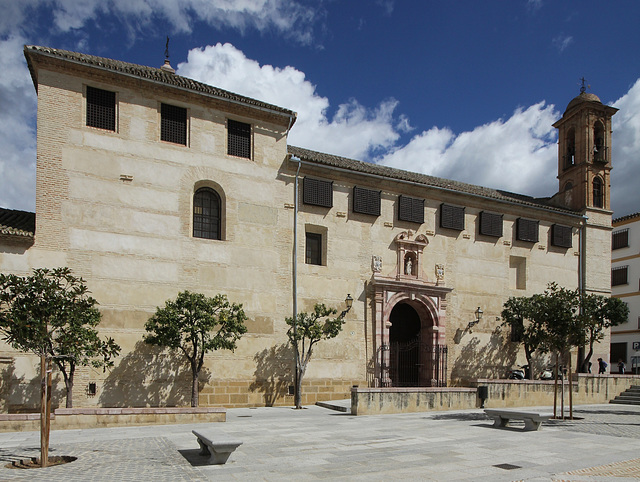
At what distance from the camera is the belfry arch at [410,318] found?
2227 cm

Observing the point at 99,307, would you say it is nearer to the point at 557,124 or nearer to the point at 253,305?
the point at 253,305

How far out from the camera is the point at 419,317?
24078 millimetres

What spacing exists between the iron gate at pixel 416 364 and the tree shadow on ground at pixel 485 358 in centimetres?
123

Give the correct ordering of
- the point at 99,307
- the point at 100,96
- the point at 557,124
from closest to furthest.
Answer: the point at 99,307 → the point at 100,96 → the point at 557,124

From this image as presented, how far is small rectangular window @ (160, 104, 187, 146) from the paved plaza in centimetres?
1031

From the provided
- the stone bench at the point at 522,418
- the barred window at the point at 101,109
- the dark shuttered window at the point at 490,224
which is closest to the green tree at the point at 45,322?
the barred window at the point at 101,109

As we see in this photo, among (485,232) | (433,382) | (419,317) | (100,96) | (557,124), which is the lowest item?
(433,382)

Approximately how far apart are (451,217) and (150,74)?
14238mm

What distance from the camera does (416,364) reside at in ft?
77.8

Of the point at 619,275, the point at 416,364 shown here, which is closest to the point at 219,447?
the point at 416,364

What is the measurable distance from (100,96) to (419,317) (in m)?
15.8

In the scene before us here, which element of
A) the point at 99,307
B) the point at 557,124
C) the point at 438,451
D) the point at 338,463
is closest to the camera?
the point at 338,463

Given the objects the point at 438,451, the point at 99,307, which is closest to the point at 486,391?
the point at 438,451

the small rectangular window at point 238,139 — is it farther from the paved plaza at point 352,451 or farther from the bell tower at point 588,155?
the bell tower at point 588,155
